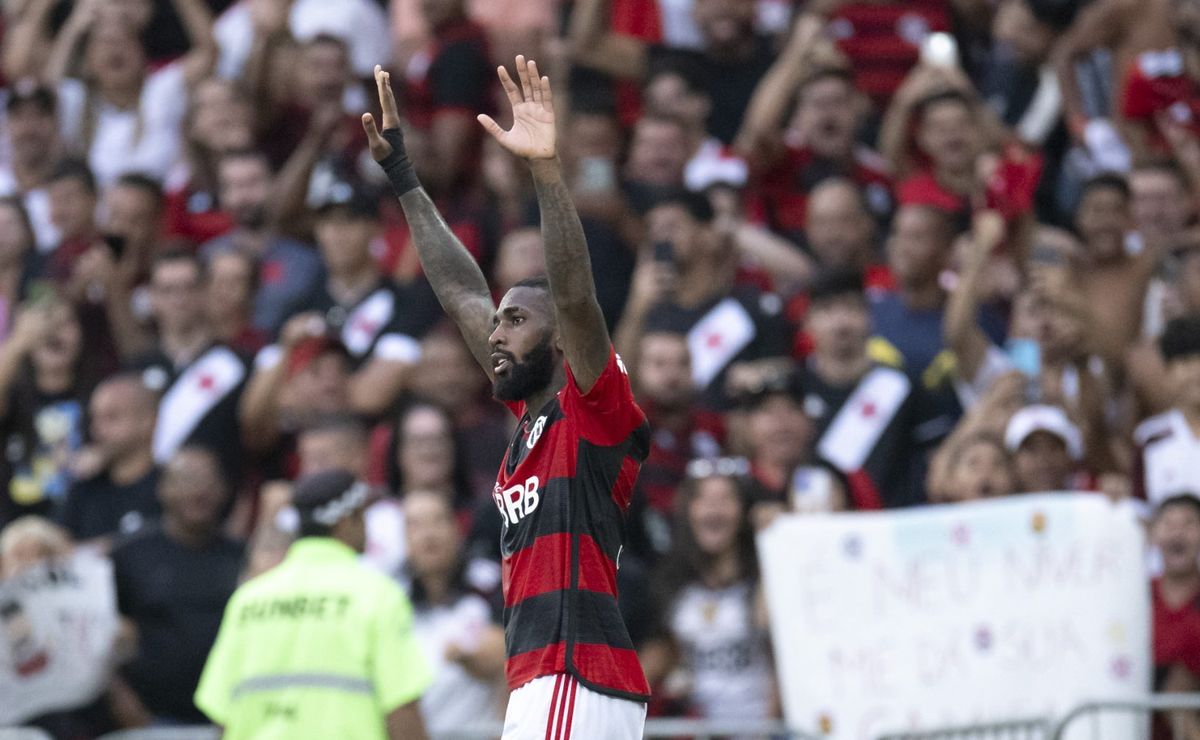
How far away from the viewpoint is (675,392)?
10.1 metres

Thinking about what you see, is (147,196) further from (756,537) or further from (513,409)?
(513,409)

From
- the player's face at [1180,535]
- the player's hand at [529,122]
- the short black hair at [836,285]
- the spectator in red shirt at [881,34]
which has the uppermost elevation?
the spectator in red shirt at [881,34]

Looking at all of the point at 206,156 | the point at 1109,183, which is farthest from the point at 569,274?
the point at 206,156

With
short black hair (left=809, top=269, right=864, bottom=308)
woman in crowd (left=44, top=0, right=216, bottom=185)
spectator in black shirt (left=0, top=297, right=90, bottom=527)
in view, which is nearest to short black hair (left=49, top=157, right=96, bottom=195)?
woman in crowd (left=44, top=0, right=216, bottom=185)

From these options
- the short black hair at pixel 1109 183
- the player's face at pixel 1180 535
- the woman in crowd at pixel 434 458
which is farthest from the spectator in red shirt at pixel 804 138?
the player's face at pixel 1180 535

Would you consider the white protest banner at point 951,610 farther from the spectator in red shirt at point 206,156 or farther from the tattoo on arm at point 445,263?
the spectator in red shirt at point 206,156

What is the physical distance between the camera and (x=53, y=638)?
9.52 meters

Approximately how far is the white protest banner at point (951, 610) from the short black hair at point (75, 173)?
5487mm

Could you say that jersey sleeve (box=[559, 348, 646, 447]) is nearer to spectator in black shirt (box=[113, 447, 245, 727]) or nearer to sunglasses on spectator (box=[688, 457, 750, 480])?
sunglasses on spectator (box=[688, 457, 750, 480])

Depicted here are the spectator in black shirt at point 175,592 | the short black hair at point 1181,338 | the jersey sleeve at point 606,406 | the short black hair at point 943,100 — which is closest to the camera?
the jersey sleeve at point 606,406

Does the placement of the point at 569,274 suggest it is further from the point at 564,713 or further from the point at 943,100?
the point at 943,100

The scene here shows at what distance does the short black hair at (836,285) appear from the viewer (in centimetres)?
1005

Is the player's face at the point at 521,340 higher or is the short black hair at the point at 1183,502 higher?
the player's face at the point at 521,340

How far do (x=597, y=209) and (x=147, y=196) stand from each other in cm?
295
